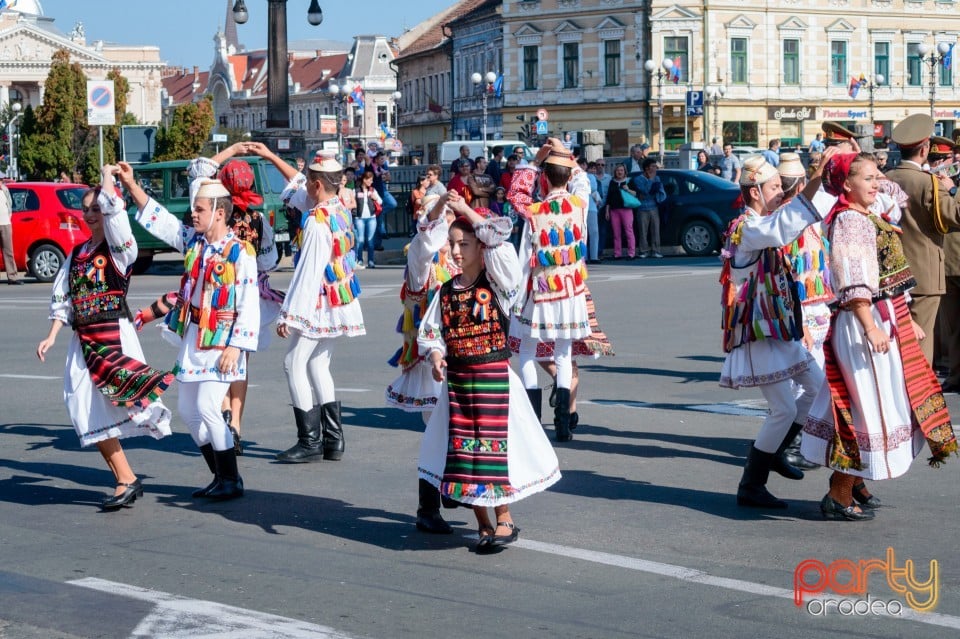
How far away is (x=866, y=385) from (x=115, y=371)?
369cm

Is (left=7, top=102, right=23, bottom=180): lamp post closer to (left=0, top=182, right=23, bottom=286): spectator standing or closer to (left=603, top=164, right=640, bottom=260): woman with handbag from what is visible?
(left=0, top=182, right=23, bottom=286): spectator standing

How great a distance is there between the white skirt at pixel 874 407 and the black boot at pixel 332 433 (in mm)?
3082

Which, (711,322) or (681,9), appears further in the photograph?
(681,9)

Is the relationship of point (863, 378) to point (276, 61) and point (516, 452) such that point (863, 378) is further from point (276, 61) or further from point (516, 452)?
point (276, 61)

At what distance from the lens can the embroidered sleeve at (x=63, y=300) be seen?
7.93 m

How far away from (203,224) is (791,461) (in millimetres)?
3522

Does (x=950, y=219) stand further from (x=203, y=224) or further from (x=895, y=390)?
(x=203, y=224)

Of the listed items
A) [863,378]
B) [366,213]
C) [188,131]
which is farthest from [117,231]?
[188,131]

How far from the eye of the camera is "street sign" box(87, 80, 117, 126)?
27875mm

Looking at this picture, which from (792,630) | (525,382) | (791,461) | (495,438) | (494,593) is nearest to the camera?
(792,630)

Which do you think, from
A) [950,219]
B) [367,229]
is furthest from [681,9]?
[950,219]

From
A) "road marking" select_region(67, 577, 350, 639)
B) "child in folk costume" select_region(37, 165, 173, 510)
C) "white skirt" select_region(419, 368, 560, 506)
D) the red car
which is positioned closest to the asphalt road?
"road marking" select_region(67, 577, 350, 639)

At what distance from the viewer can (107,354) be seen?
7785mm

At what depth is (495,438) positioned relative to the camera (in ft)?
21.9
